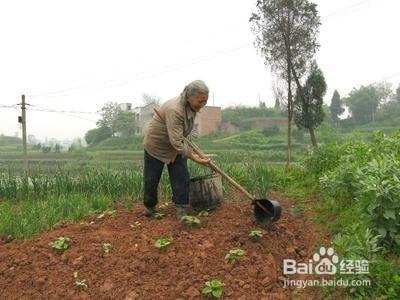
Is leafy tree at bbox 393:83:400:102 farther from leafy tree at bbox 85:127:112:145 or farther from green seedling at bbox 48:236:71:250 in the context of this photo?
green seedling at bbox 48:236:71:250

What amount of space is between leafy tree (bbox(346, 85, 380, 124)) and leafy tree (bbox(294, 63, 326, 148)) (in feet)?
109

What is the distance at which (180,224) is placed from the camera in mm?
4543

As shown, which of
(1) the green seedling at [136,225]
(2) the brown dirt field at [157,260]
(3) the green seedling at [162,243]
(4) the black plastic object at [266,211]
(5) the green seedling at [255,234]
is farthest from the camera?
(1) the green seedling at [136,225]

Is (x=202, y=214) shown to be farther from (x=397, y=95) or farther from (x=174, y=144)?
(x=397, y=95)

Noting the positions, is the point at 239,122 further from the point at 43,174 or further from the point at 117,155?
the point at 43,174

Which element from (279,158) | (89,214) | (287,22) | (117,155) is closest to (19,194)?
(89,214)

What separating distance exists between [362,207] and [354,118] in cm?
4518

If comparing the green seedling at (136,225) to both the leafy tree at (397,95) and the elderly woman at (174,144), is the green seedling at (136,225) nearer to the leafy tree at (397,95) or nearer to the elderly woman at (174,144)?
the elderly woman at (174,144)

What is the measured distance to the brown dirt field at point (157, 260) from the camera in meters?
3.42

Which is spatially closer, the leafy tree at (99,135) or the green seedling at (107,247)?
the green seedling at (107,247)

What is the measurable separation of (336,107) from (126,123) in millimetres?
22656

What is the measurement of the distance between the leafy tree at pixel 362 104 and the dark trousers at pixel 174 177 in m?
42.9

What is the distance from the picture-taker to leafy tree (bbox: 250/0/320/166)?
503 inches

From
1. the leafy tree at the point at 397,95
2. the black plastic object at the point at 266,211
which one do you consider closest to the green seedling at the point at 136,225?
the black plastic object at the point at 266,211
